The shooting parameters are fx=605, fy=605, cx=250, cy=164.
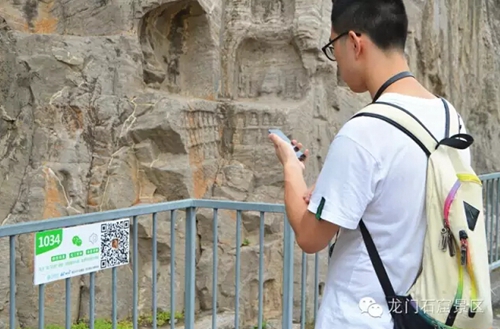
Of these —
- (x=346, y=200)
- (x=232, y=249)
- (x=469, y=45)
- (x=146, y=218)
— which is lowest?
(x=232, y=249)

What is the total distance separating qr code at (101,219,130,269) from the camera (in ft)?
8.26

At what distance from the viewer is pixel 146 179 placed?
632 cm

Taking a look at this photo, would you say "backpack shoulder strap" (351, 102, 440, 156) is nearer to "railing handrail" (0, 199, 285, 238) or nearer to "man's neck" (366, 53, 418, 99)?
"man's neck" (366, 53, 418, 99)

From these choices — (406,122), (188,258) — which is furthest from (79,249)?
(406,122)

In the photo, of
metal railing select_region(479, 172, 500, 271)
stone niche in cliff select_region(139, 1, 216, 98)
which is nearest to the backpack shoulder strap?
metal railing select_region(479, 172, 500, 271)

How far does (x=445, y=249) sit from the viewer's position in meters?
1.39

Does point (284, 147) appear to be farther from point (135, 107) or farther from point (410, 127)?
point (135, 107)

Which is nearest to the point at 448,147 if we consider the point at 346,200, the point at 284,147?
the point at 346,200

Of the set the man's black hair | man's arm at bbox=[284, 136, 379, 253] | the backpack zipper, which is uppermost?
the man's black hair

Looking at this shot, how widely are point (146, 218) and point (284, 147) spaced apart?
4535 mm

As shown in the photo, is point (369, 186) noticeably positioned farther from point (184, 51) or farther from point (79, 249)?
point (184, 51)

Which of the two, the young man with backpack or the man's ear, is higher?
the man's ear

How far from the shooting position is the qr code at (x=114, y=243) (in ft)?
8.26

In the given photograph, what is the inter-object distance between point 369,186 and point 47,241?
1.35 meters
